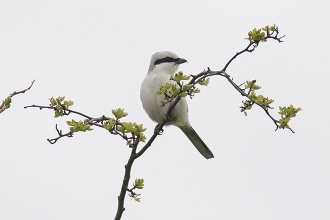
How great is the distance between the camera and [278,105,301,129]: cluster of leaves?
11.2 ft

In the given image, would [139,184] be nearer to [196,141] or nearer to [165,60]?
[165,60]

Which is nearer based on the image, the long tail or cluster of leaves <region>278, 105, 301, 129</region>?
cluster of leaves <region>278, 105, 301, 129</region>

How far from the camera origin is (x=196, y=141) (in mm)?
7113

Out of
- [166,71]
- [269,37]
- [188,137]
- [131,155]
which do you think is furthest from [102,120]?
[188,137]

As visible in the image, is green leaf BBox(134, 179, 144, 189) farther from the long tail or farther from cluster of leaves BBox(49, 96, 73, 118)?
the long tail

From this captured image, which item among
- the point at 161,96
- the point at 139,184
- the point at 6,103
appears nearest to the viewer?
the point at 6,103

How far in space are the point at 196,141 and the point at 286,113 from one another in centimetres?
365

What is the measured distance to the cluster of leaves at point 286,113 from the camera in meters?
3.42

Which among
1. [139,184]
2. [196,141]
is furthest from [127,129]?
[196,141]

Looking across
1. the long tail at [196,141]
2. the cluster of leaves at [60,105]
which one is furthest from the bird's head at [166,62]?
the cluster of leaves at [60,105]

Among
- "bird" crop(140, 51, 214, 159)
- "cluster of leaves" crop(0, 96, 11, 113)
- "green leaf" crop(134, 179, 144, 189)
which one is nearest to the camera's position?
"cluster of leaves" crop(0, 96, 11, 113)

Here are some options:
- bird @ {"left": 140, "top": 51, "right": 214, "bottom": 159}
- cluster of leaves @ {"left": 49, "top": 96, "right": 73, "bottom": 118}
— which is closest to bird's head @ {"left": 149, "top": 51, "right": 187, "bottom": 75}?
bird @ {"left": 140, "top": 51, "right": 214, "bottom": 159}

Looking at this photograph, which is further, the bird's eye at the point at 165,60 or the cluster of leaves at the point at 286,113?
the bird's eye at the point at 165,60

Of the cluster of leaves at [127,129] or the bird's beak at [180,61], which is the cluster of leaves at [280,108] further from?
the bird's beak at [180,61]
